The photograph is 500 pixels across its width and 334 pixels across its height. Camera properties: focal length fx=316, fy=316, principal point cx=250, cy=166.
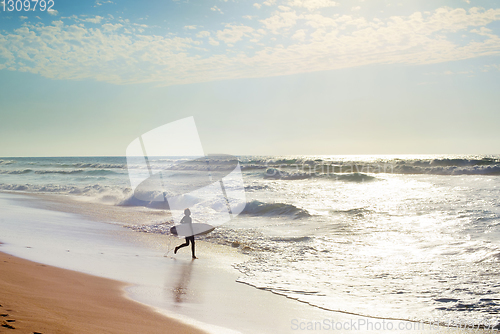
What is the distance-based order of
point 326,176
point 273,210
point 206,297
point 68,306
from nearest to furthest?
point 68,306 → point 206,297 → point 273,210 → point 326,176

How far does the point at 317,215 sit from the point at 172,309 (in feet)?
28.1

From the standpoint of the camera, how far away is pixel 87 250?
7055 millimetres

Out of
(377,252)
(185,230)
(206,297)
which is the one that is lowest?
(377,252)

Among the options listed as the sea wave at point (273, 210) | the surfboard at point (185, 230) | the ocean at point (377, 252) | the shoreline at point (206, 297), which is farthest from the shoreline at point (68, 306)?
the sea wave at point (273, 210)

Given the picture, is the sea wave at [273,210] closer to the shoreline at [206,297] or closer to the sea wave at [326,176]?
the shoreline at [206,297]

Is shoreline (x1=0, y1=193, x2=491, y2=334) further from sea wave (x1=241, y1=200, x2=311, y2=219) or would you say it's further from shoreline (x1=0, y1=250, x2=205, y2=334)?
sea wave (x1=241, y1=200, x2=311, y2=219)

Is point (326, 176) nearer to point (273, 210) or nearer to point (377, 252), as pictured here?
point (273, 210)

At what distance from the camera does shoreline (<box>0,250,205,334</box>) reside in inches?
123

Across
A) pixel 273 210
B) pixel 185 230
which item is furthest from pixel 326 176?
pixel 185 230

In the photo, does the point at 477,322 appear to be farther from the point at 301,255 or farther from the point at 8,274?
the point at 8,274

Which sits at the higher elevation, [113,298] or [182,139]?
[182,139]

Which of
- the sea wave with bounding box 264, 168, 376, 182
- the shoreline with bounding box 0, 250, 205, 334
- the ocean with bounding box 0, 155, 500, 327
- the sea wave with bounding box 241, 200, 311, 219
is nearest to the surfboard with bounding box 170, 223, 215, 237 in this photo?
the ocean with bounding box 0, 155, 500, 327

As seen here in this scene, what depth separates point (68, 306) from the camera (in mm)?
3773

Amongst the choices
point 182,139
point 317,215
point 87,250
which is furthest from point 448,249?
point 87,250
